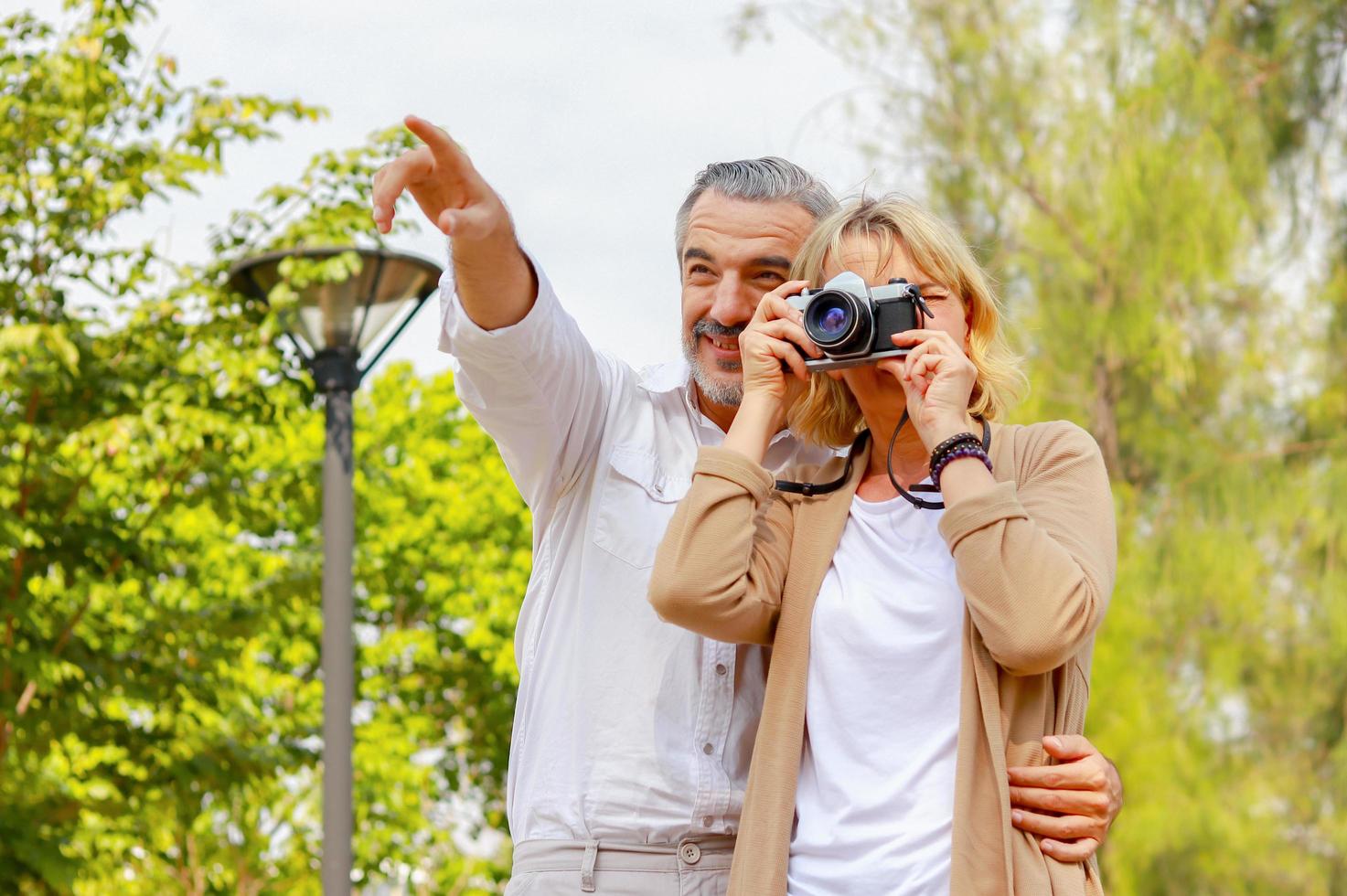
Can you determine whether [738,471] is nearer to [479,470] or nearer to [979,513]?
[979,513]

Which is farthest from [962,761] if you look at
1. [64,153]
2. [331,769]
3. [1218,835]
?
[1218,835]

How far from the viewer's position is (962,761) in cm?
204

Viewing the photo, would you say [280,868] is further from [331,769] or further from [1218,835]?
[331,769]

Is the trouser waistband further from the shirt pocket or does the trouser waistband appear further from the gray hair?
the gray hair

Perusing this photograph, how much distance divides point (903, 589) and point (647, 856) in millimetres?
594

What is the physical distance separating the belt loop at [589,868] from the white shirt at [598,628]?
2 cm

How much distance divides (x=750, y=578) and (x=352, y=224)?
3.82 meters

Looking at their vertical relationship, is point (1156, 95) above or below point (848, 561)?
above

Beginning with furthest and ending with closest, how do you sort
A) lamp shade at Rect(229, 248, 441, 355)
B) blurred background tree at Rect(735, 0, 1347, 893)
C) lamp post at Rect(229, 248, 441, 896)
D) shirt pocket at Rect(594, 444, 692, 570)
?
blurred background tree at Rect(735, 0, 1347, 893), lamp shade at Rect(229, 248, 441, 355), lamp post at Rect(229, 248, 441, 896), shirt pocket at Rect(594, 444, 692, 570)

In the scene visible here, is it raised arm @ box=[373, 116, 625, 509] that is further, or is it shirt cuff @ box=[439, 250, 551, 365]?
shirt cuff @ box=[439, 250, 551, 365]

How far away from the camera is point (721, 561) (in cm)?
222

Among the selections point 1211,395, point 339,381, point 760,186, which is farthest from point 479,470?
point 760,186

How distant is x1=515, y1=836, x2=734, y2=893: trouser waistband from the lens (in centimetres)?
238

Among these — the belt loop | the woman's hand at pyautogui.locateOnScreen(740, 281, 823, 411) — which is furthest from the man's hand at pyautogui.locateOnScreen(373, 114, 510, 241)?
the belt loop
